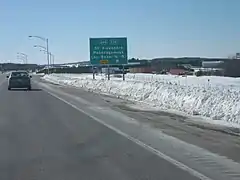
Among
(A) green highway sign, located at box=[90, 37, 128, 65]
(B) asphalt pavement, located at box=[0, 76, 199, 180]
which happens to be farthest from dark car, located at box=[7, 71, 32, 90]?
(B) asphalt pavement, located at box=[0, 76, 199, 180]

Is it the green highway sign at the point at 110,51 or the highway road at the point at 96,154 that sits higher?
the green highway sign at the point at 110,51

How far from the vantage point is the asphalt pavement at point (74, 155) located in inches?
373

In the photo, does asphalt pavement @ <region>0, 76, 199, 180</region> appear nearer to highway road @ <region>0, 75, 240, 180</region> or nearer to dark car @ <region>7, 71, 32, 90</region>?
highway road @ <region>0, 75, 240, 180</region>

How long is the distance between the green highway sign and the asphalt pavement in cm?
3537

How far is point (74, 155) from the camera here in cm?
1177

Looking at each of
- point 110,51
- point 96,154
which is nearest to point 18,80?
point 110,51

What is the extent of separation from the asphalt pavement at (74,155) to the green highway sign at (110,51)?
35367 mm

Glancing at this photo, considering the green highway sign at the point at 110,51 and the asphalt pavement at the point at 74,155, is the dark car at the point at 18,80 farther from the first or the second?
the asphalt pavement at the point at 74,155

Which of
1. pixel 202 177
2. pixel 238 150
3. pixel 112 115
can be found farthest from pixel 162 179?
pixel 112 115

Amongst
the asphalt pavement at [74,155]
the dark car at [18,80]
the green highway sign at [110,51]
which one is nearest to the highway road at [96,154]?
the asphalt pavement at [74,155]

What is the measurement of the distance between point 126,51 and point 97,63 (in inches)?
127

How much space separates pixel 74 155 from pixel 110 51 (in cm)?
4277

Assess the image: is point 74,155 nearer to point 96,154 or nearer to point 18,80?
point 96,154

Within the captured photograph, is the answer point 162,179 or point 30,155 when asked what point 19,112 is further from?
point 162,179
